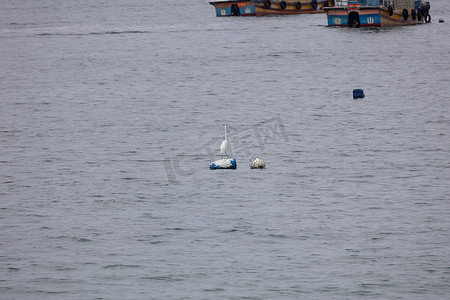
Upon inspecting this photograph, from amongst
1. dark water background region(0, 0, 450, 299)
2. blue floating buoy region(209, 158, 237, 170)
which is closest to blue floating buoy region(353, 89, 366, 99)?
dark water background region(0, 0, 450, 299)

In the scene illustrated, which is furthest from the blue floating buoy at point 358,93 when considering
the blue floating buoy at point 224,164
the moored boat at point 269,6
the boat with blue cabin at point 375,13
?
the moored boat at point 269,6

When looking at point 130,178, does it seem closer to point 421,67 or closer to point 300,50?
point 421,67

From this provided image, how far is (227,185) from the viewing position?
31.0 m

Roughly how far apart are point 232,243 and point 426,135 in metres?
18.2

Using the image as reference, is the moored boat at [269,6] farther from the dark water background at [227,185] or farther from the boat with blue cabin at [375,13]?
the dark water background at [227,185]

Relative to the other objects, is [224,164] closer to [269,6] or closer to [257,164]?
[257,164]

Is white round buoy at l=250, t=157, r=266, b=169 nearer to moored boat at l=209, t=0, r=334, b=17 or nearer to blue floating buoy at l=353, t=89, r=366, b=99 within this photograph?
blue floating buoy at l=353, t=89, r=366, b=99

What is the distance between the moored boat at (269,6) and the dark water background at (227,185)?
184 ft

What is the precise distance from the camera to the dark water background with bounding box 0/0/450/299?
21953 millimetres

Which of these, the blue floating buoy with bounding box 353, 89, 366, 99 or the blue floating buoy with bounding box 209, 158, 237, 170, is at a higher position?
the blue floating buoy with bounding box 209, 158, 237, 170

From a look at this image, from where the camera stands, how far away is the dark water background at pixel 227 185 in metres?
22.0

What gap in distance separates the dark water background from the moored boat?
5618 cm

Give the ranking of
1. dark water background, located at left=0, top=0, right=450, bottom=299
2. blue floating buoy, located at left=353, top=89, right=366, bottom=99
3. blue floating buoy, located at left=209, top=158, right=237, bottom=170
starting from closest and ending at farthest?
dark water background, located at left=0, top=0, right=450, bottom=299 → blue floating buoy, located at left=209, top=158, right=237, bottom=170 → blue floating buoy, located at left=353, top=89, right=366, bottom=99

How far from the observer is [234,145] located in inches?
1486
